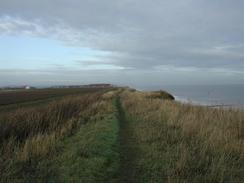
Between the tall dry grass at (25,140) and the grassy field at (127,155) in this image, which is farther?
the tall dry grass at (25,140)

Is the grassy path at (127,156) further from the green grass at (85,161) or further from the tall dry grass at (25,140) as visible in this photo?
the tall dry grass at (25,140)

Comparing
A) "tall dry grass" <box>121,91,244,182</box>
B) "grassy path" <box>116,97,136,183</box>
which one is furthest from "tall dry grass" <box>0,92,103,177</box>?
"tall dry grass" <box>121,91,244,182</box>

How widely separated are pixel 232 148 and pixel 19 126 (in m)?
7.64

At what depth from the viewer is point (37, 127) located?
1093 cm

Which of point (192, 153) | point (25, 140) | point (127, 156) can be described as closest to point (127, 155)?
point (127, 156)

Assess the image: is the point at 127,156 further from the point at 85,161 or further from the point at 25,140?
the point at 25,140

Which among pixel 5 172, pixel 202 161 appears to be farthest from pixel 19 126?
pixel 202 161

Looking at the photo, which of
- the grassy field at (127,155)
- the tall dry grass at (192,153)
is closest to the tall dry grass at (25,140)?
the grassy field at (127,155)

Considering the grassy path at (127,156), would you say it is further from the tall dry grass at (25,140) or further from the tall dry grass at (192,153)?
the tall dry grass at (25,140)

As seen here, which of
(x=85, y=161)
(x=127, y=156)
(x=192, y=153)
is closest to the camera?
(x=85, y=161)

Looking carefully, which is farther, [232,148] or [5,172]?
[232,148]

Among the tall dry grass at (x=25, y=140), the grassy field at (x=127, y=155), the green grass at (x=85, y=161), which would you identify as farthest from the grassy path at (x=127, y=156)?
the tall dry grass at (x=25, y=140)

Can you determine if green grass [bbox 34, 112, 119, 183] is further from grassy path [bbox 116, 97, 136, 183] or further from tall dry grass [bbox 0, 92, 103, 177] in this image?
tall dry grass [bbox 0, 92, 103, 177]

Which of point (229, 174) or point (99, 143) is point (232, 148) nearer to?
point (229, 174)
